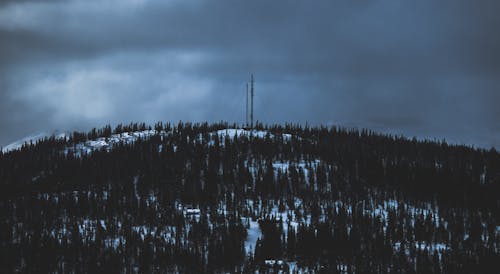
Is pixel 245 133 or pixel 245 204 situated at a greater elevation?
pixel 245 133

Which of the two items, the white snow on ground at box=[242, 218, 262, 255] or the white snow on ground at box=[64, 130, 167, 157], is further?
the white snow on ground at box=[64, 130, 167, 157]

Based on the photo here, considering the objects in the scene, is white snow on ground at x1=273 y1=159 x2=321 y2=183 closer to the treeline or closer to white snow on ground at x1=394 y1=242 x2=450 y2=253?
the treeline

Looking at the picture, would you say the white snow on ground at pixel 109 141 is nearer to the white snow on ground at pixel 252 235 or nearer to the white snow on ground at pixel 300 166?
the white snow on ground at pixel 300 166

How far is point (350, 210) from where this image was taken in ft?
211

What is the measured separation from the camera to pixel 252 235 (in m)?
56.1

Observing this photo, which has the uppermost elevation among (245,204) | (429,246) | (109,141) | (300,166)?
(109,141)

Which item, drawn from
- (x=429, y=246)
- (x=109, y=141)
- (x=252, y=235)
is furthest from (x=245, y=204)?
(x=109, y=141)

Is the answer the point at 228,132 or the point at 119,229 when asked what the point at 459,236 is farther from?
the point at 228,132

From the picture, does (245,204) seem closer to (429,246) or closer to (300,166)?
(300,166)

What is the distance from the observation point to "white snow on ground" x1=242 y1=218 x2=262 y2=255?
53.8 metres

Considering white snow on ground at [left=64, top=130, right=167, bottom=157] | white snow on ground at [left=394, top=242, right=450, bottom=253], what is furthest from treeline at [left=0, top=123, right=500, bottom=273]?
white snow on ground at [left=64, top=130, right=167, bottom=157]

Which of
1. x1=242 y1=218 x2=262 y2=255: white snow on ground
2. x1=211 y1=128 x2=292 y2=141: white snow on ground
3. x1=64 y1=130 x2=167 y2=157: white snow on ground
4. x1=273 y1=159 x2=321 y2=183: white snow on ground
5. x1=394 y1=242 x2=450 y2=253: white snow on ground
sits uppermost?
x1=211 y1=128 x2=292 y2=141: white snow on ground

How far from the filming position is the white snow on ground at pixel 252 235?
53.8 metres

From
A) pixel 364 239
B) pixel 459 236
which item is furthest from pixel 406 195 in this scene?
pixel 364 239
